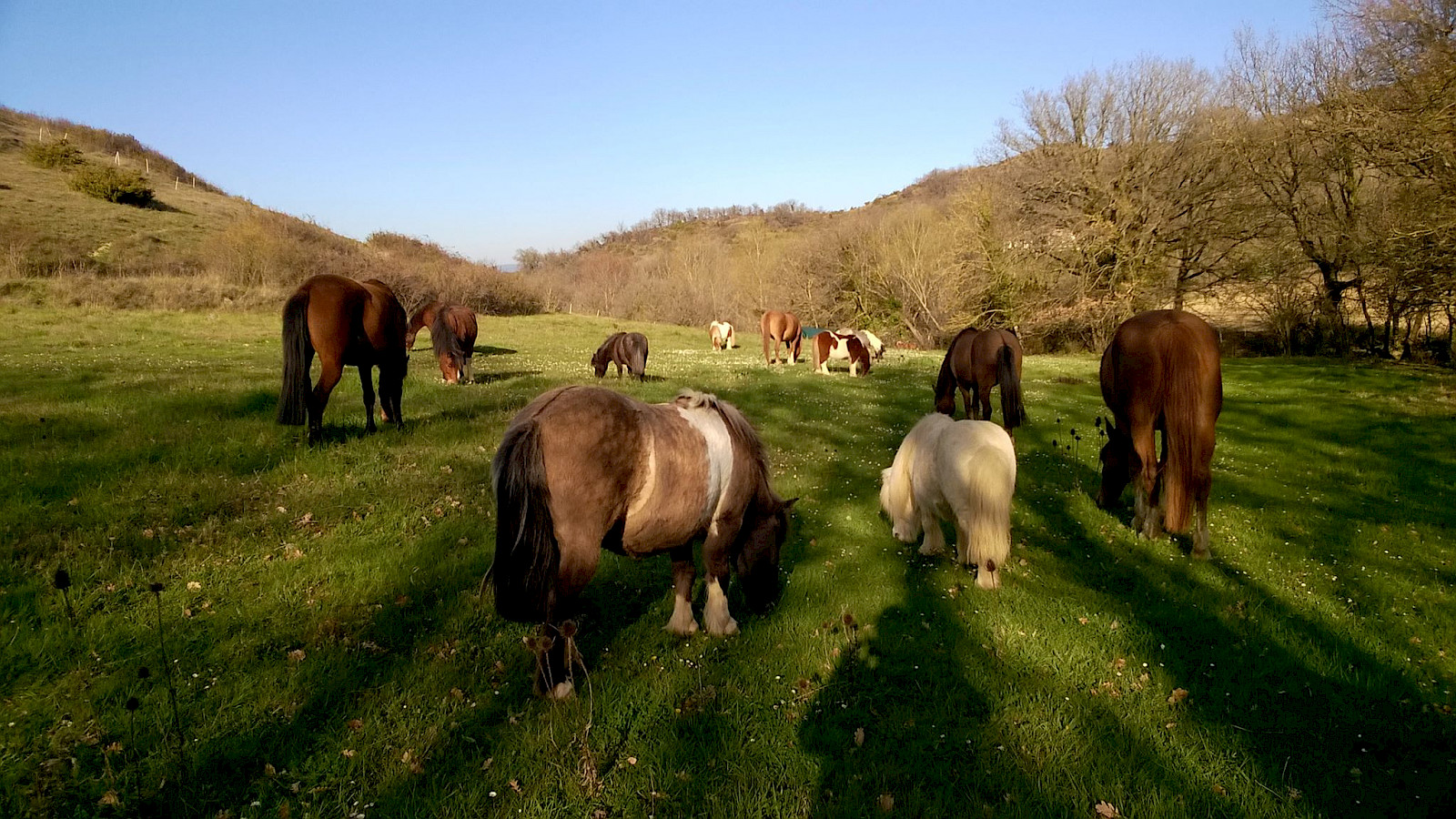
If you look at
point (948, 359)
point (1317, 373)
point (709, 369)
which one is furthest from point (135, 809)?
point (1317, 373)

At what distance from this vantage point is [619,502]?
3906mm

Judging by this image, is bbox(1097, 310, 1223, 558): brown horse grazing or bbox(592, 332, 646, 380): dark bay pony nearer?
bbox(1097, 310, 1223, 558): brown horse grazing

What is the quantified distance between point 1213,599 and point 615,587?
5321mm

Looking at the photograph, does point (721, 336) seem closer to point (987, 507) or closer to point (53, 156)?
point (987, 507)

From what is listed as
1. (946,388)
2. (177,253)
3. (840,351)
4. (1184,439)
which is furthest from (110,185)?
(1184,439)

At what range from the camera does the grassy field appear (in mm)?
3299

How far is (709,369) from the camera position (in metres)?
23.5

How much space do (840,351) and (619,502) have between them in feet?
69.9

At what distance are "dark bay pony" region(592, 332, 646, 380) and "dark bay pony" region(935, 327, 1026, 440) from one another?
31.6 ft

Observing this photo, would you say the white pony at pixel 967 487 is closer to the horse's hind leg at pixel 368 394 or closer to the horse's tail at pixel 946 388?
the horse's tail at pixel 946 388

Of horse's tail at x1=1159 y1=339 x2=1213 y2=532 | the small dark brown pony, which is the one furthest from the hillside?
horse's tail at x1=1159 y1=339 x2=1213 y2=532

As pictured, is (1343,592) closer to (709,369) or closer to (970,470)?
(970,470)

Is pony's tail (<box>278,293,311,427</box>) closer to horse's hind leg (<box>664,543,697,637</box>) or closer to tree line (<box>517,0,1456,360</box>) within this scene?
horse's hind leg (<box>664,543,697,637</box>)

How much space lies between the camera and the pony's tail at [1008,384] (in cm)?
1179
